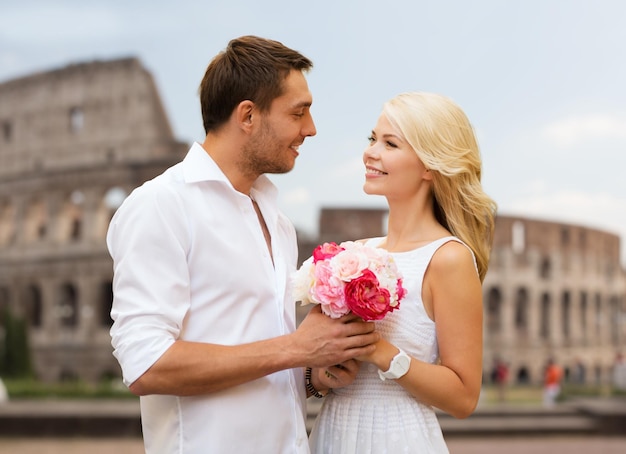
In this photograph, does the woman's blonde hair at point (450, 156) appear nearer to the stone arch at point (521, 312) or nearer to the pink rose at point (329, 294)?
the pink rose at point (329, 294)

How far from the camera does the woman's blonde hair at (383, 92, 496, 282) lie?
2.72 meters

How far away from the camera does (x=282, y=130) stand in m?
2.65

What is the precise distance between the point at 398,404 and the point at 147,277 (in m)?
0.95

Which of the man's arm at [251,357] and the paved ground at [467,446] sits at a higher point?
the man's arm at [251,357]

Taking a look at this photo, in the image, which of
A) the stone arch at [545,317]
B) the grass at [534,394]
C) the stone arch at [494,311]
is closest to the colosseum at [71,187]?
the grass at [534,394]

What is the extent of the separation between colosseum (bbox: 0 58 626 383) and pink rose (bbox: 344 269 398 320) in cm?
2545

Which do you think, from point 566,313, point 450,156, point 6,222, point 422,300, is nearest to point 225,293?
point 422,300

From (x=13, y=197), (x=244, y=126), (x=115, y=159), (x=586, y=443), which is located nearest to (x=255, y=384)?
(x=244, y=126)

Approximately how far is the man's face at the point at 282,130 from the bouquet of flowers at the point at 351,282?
1.17 ft

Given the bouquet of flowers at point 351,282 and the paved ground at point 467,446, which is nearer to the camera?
the bouquet of flowers at point 351,282

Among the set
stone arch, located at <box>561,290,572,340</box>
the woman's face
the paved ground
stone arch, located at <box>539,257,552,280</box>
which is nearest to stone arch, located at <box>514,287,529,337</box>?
stone arch, located at <box>539,257,552,280</box>

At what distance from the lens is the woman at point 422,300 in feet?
8.59

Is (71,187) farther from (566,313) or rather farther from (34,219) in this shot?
(566,313)

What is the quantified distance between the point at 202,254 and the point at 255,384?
0.44 meters
